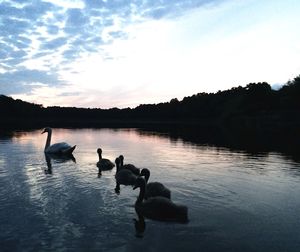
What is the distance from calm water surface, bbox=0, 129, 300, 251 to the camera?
977 cm

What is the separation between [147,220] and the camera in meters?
11.5

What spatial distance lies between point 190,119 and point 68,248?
145730mm

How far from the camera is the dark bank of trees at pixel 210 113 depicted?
9362cm

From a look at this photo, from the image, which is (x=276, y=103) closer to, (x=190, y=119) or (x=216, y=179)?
(x=190, y=119)

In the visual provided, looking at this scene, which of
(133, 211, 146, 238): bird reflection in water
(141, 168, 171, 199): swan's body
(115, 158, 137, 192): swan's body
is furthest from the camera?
(115, 158, 137, 192): swan's body

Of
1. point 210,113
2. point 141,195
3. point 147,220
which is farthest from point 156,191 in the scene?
point 210,113

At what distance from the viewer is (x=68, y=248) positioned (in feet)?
30.5

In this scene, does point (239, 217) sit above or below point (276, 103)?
below

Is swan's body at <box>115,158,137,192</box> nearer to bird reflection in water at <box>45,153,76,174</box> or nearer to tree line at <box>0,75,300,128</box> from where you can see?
bird reflection in water at <box>45,153,76,174</box>

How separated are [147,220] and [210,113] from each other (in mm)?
136227

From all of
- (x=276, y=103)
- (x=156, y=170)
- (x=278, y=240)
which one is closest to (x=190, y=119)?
(x=276, y=103)

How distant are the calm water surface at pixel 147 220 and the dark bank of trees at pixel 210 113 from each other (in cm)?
5445

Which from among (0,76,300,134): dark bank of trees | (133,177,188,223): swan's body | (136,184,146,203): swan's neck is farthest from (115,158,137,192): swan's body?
(0,76,300,134): dark bank of trees

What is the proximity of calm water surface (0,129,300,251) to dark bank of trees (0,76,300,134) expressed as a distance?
5445cm
